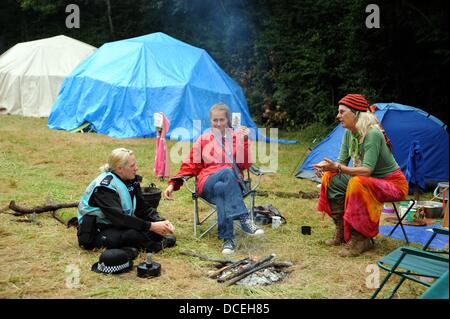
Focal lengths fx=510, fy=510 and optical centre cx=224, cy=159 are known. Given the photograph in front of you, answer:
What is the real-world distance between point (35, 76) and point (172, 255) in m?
12.9

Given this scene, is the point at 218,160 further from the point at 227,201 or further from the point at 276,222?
the point at 276,222

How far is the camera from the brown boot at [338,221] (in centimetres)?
452

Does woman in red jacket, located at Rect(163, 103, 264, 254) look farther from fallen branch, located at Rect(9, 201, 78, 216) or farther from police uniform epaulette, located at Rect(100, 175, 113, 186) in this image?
fallen branch, located at Rect(9, 201, 78, 216)

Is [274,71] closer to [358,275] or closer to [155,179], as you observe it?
[155,179]

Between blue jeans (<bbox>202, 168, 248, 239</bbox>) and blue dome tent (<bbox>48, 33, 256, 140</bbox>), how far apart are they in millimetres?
6819

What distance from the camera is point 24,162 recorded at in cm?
813

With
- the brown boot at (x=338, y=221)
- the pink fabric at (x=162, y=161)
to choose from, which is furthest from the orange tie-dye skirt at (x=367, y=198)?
the pink fabric at (x=162, y=161)

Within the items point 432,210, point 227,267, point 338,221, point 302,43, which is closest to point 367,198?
point 338,221

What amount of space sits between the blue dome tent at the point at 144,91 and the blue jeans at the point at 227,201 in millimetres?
6819

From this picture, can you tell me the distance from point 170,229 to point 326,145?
418 cm

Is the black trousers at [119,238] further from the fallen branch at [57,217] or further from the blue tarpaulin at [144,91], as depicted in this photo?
the blue tarpaulin at [144,91]

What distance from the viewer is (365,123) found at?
14.2 feet

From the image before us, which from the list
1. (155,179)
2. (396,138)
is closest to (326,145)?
(396,138)

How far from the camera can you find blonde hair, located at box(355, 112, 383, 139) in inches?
170
